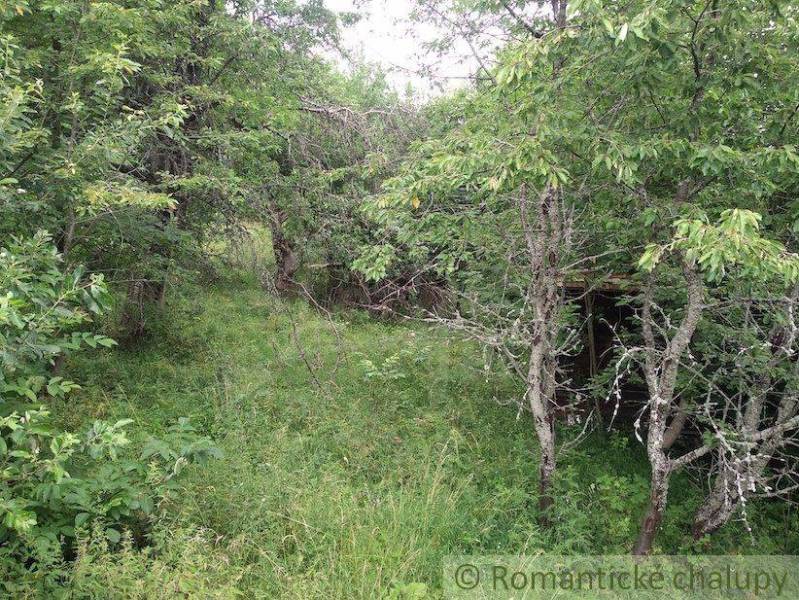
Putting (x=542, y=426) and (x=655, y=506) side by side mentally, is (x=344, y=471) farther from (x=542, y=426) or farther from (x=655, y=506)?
(x=655, y=506)

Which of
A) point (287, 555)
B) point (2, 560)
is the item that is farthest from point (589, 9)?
point (2, 560)

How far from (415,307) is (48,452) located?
115 inches

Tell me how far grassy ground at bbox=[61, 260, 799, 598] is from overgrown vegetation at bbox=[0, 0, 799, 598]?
3 cm

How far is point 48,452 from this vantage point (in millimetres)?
3348

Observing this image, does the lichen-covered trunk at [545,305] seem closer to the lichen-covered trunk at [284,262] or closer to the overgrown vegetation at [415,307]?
the overgrown vegetation at [415,307]

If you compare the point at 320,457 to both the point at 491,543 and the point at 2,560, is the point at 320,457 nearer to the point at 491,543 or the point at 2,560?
the point at 491,543

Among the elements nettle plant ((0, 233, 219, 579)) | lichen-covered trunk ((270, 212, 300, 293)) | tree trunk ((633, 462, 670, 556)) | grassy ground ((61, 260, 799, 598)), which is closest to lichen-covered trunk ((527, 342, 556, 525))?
grassy ground ((61, 260, 799, 598))

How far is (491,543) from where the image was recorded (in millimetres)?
3889

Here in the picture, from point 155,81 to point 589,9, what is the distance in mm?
4123

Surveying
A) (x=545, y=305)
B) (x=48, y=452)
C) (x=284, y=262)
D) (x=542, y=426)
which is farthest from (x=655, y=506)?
(x=284, y=262)

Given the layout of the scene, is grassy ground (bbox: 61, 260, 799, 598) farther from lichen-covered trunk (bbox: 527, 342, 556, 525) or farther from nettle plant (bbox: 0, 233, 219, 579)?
nettle plant (bbox: 0, 233, 219, 579)

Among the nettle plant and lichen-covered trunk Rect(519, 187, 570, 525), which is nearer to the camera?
the nettle plant

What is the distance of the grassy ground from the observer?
326 centimetres

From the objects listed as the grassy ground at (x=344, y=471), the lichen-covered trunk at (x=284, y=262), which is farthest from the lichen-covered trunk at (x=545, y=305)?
the lichen-covered trunk at (x=284, y=262)
